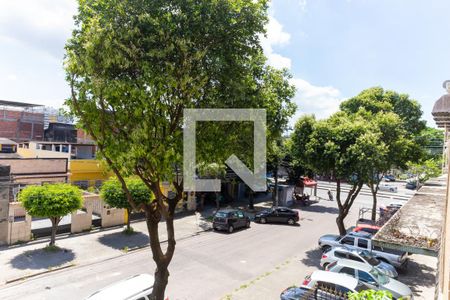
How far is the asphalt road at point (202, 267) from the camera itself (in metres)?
12.3

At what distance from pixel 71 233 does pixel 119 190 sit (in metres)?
4.21

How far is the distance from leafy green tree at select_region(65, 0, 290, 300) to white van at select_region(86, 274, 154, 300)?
934 mm

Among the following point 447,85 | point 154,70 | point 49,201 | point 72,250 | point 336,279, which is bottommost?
point 72,250

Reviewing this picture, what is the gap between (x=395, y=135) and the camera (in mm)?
18781

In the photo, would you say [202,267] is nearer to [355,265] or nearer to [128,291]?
[128,291]

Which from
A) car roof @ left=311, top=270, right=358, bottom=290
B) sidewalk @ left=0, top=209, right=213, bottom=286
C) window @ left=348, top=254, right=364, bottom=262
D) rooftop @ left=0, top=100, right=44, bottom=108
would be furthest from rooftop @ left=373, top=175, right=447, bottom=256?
rooftop @ left=0, top=100, right=44, bottom=108

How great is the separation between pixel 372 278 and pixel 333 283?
97.5 inches

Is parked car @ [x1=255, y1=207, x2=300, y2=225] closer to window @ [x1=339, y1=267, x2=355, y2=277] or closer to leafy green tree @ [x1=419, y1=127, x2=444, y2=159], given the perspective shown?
leafy green tree @ [x1=419, y1=127, x2=444, y2=159]

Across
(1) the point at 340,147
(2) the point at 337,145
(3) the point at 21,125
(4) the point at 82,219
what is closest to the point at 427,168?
(1) the point at 340,147

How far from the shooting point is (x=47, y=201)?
15.5 meters

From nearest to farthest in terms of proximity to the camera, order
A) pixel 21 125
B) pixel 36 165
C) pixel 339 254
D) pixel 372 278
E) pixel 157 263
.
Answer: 1. pixel 157 263
2. pixel 372 278
3. pixel 339 254
4. pixel 36 165
5. pixel 21 125

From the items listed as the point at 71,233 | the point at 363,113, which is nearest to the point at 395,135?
the point at 363,113

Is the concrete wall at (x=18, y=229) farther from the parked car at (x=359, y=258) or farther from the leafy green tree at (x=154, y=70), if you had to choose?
the parked car at (x=359, y=258)

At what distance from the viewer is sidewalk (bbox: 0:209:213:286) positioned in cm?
1422
